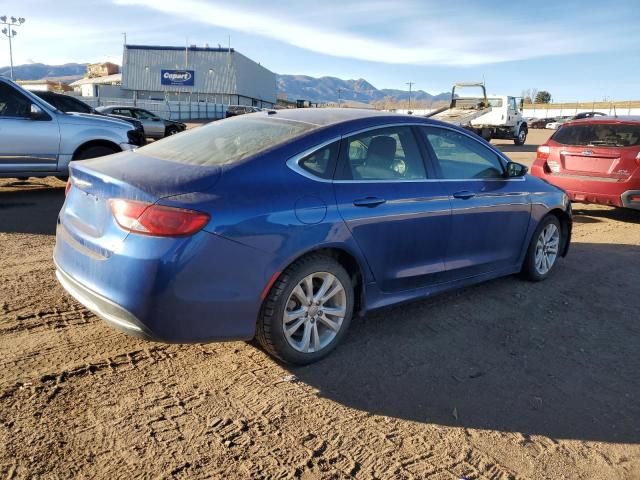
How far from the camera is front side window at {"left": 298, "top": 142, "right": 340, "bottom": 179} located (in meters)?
3.43

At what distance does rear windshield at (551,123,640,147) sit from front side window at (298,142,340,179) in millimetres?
6290

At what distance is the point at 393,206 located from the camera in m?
3.77

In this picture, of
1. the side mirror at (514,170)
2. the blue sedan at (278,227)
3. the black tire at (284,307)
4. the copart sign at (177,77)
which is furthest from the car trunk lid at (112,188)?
the copart sign at (177,77)

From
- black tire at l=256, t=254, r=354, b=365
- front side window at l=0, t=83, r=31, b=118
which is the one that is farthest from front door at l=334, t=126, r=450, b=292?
front side window at l=0, t=83, r=31, b=118

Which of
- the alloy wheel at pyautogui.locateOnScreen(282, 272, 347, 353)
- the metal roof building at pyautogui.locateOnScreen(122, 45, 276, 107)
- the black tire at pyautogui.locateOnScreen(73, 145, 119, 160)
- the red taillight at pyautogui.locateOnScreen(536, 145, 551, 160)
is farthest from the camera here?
the metal roof building at pyautogui.locateOnScreen(122, 45, 276, 107)

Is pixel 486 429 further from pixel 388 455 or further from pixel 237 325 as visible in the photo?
pixel 237 325

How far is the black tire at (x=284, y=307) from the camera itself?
126 inches

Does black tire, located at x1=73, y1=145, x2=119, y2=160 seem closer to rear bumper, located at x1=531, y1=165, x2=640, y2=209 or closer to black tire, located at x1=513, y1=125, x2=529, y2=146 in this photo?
rear bumper, located at x1=531, y1=165, x2=640, y2=209

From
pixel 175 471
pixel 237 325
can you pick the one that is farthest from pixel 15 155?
pixel 175 471

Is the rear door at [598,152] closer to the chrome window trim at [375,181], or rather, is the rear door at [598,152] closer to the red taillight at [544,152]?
the red taillight at [544,152]

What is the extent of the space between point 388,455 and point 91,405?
159 cm

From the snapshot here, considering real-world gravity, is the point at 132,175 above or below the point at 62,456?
above

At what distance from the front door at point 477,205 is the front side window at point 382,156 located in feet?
0.71

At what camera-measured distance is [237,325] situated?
3.09 m
